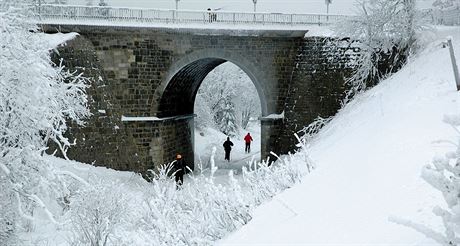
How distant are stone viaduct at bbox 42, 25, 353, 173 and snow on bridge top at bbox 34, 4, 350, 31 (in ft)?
0.89

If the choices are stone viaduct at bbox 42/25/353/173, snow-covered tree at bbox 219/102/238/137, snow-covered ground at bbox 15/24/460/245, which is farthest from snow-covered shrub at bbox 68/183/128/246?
snow-covered tree at bbox 219/102/238/137

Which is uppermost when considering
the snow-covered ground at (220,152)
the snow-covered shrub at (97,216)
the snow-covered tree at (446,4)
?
the snow-covered tree at (446,4)

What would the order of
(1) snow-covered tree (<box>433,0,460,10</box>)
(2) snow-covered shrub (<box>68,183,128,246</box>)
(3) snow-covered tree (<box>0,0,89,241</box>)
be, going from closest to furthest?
(2) snow-covered shrub (<box>68,183,128,246</box>) → (3) snow-covered tree (<box>0,0,89,241</box>) → (1) snow-covered tree (<box>433,0,460,10</box>)

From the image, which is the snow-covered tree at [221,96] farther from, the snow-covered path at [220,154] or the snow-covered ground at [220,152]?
the snow-covered path at [220,154]

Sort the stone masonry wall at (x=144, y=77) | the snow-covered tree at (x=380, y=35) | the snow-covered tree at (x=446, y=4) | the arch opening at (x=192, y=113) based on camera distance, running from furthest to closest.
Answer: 1. the arch opening at (x=192, y=113)
2. the snow-covered tree at (x=446, y=4)
3. the stone masonry wall at (x=144, y=77)
4. the snow-covered tree at (x=380, y=35)

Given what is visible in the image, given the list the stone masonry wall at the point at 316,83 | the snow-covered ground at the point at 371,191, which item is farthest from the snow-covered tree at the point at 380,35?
the snow-covered ground at the point at 371,191

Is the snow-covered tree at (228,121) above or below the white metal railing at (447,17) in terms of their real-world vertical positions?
below

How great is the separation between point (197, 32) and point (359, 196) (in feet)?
49.8

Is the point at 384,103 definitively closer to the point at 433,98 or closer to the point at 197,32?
the point at 433,98

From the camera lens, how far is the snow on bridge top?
1780 cm

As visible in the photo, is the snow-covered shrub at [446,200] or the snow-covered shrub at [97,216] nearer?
the snow-covered shrub at [446,200]

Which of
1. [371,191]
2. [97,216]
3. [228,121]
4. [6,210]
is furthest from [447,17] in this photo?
[228,121]

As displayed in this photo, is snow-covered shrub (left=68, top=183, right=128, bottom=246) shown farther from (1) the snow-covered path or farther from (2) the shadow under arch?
(2) the shadow under arch

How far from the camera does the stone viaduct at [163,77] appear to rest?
1783 centimetres
